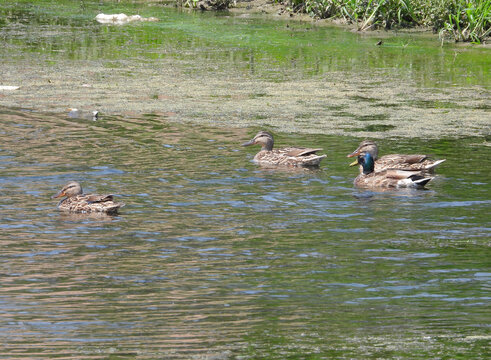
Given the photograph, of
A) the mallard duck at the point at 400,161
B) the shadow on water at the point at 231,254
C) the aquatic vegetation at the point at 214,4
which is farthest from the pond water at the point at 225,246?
the aquatic vegetation at the point at 214,4

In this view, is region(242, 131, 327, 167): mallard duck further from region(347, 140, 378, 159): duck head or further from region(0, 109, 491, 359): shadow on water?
region(347, 140, 378, 159): duck head

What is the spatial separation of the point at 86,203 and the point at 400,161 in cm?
364

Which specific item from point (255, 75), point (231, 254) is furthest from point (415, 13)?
point (231, 254)

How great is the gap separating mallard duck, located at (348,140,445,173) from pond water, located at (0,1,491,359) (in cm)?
22

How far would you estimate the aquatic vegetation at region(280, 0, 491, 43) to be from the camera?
2153cm

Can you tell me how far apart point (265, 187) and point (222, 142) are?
7.26 feet

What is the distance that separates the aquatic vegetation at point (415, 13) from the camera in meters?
21.5

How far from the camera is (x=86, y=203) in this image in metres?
9.13

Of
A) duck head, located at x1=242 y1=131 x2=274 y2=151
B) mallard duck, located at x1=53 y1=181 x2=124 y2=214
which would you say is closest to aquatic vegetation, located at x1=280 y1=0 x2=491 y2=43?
duck head, located at x1=242 y1=131 x2=274 y2=151

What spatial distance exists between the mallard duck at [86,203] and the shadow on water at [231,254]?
0.11m

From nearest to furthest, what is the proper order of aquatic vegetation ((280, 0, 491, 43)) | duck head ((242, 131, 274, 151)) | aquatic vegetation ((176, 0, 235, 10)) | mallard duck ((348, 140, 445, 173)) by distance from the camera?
mallard duck ((348, 140, 445, 173)) → duck head ((242, 131, 274, 151)) → aquatic vegetation ((280, 0, 491, 43)) → aquatic vegetation ((176, 0, 235, 10))

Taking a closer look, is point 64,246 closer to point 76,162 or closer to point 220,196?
point 220,196

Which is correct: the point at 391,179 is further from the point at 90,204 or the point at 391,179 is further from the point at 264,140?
the point at 90,204

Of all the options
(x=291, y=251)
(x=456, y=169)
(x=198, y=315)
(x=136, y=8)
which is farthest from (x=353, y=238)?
(x=136, y=8)
